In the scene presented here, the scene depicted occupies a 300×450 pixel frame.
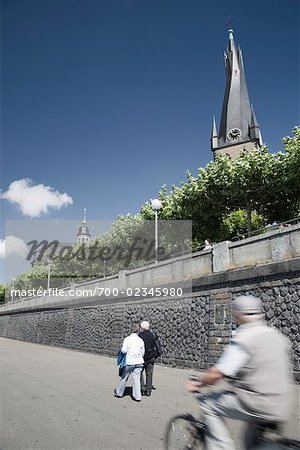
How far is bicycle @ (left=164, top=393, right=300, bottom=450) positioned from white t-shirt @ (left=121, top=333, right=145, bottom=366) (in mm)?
3979

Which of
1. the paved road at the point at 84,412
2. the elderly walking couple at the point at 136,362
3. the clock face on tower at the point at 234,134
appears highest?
the clock face on tower at the point at 234,134

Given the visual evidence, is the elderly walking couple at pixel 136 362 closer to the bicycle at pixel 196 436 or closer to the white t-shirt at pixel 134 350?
the white t-shirt at pixel 134 350

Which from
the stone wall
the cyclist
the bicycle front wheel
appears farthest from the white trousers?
the cyclist

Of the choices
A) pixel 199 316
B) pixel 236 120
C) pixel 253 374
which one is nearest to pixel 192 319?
pixel 199 316

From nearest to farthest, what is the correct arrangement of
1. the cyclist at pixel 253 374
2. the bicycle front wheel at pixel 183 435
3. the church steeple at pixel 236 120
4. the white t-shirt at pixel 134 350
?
the cyclist at pixel 253 374, the bicycle front wheel at pixel 183 435, the white t-shirt at pixel 134 350, the church steeple at pixel 236 120

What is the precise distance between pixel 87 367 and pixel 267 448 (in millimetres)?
11956

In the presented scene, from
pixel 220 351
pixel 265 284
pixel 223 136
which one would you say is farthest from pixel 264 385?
pixel 223 136

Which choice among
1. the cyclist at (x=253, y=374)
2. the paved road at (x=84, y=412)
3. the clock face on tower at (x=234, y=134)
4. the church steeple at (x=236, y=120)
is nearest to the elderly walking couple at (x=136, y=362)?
the paved road at (x=84, y=412)

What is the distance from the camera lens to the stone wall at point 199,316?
10.0 m

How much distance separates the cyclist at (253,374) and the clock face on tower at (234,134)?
63178mm

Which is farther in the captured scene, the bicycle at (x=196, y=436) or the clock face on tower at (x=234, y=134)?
the clock face on tower at (x=234, y=134)

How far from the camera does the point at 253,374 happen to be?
10.0ft

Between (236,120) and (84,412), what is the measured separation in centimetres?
6311

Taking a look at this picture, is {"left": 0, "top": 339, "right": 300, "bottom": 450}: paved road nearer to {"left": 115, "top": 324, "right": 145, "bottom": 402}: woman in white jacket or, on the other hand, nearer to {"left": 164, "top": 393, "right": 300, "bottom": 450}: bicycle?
{"left": 115, "top": 324, "right": 145, "bottom": 402}: woman in white jacket
